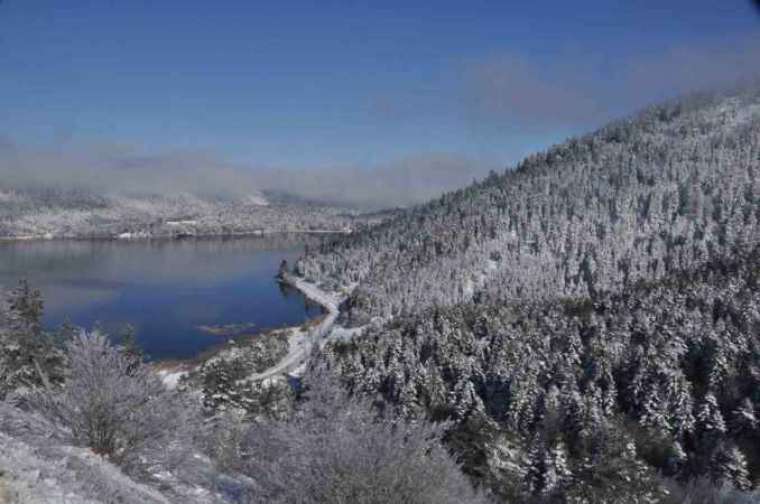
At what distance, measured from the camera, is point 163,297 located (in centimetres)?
11962

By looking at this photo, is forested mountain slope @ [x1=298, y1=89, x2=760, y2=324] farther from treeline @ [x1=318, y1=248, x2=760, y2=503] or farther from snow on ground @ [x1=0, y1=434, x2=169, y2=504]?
snow on ground @ [x1=0, y1=434, x2=169, y2=504]

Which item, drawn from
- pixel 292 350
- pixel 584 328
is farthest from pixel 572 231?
pixel 292 350

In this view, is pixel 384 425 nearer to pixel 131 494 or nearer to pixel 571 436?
pixel 131 494

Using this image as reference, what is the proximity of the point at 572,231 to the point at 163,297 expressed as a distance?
288 ft

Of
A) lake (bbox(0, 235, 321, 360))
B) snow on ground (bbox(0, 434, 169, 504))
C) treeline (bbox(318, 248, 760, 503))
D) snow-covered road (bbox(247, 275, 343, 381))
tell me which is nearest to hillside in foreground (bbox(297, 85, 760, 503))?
treeline (bbox(318, 248, 760, 503))

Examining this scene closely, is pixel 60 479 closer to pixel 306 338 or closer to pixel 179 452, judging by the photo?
pixel 179 452

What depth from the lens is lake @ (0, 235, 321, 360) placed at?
9088 centimetres

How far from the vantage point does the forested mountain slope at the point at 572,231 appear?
11162 cm

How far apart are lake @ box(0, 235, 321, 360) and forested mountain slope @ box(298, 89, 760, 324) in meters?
17.3

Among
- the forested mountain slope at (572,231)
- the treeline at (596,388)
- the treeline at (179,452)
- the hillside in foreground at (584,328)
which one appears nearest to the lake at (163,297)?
the hillside in foreground at (584,328)

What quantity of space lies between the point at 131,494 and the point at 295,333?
80405 millimetres

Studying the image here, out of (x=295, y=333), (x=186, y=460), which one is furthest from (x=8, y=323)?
(x=295, y=333)

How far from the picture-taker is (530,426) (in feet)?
165

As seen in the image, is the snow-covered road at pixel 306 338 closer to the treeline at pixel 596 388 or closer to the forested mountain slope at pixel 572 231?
the treeline at pixel 596 388
